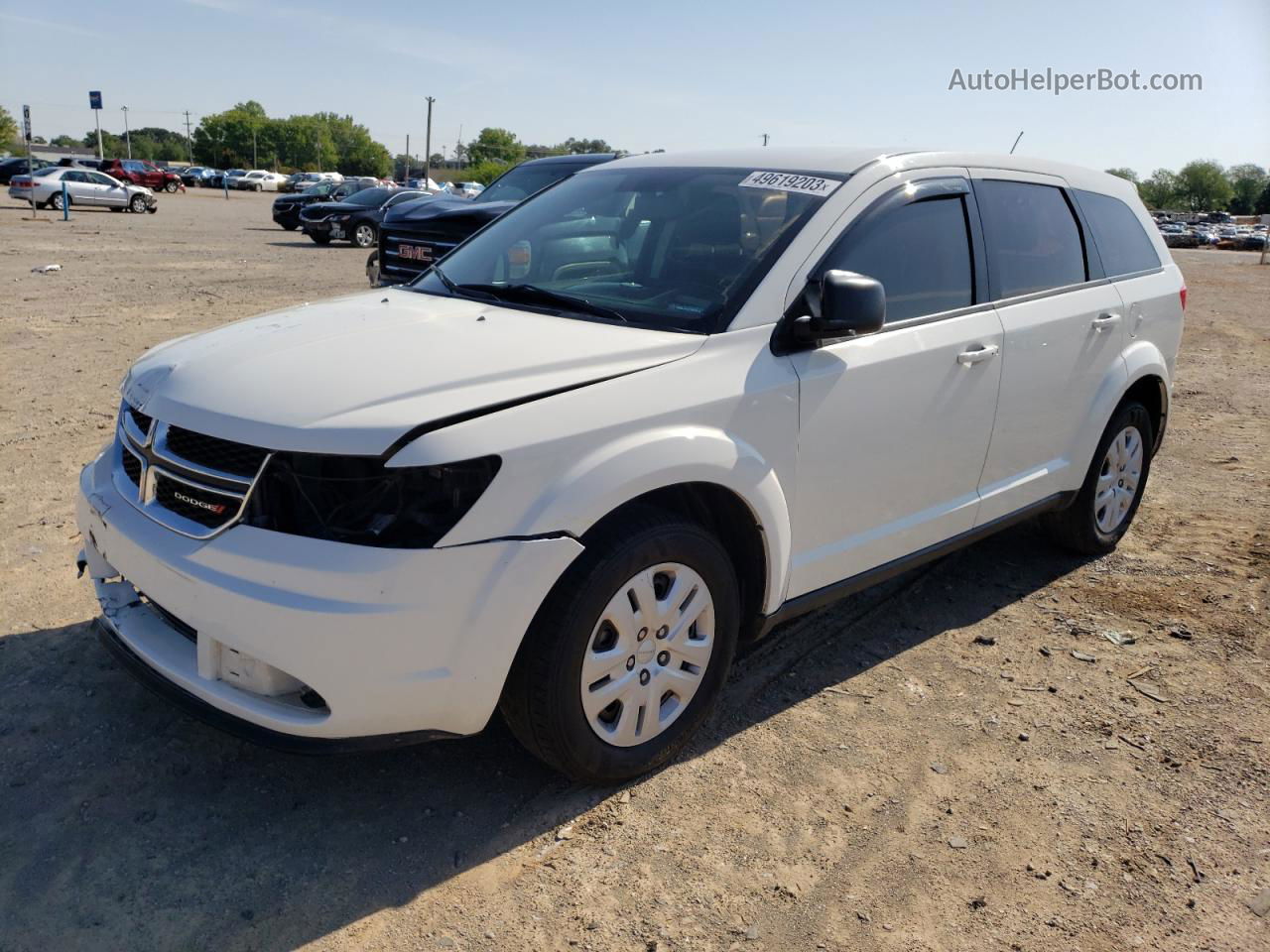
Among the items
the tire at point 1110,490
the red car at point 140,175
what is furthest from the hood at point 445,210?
the red car at point 140,175

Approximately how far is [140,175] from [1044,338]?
5669 centimetres

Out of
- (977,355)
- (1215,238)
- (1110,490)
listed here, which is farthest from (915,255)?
(1215,238)

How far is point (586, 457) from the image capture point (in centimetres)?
269

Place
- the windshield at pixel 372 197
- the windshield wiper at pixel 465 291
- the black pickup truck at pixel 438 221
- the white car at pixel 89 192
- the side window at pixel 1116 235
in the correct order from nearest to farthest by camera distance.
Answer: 1. the windshield wiper at pixel 465 291
2. the side window at pixel 1116 235
3. the black pickup truck at pixel 438 221
4. the windshield at pixel 372 197
5. the white car at pixel 89 192

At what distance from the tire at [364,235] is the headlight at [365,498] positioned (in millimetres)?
22250

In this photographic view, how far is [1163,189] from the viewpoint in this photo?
155125 millimetres

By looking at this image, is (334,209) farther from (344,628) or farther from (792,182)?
(344,628)

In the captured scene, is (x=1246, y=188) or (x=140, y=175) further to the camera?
(x=1246, y=188)

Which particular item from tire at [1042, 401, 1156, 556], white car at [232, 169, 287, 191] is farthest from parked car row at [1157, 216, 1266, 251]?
tire at [1042, 401, 1156, 556]

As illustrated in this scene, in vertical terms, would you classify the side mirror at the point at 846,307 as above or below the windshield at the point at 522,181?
below

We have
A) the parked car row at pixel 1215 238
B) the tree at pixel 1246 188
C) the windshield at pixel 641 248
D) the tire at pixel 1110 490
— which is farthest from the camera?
the tree at pixel 1246 188

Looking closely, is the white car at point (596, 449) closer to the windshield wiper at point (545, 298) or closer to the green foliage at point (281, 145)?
the windshield wiper at point (545, 298)

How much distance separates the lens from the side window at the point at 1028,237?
4.09 metres

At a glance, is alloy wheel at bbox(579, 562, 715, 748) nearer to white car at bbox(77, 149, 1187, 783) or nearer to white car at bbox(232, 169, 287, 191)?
white car at bbox(77, 149, 1187, 783)
